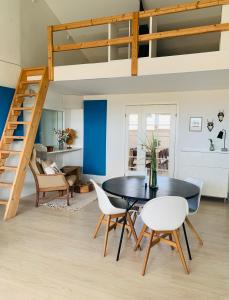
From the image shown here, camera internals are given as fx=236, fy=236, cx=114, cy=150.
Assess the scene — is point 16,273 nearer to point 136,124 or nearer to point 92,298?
point 92,298

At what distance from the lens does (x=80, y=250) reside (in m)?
2.83

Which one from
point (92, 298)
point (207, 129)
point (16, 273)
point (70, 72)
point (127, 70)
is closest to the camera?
point (92, 298)

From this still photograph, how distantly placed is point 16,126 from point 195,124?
3759 mm

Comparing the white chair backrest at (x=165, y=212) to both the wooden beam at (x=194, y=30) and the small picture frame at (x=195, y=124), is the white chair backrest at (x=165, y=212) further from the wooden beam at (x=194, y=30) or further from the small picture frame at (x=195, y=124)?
the small picture frame at (x=195, y=124)

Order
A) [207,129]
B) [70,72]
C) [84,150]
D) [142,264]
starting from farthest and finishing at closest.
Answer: [84,150] < [207,129] < [70,72] < [142,264]

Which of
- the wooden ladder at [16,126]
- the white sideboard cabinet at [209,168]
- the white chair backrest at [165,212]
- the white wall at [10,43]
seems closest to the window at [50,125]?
the wooden ladder at [16,126]

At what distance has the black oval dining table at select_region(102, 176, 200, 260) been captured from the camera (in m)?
2.65

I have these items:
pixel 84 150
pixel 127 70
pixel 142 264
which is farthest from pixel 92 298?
pixel 84 150

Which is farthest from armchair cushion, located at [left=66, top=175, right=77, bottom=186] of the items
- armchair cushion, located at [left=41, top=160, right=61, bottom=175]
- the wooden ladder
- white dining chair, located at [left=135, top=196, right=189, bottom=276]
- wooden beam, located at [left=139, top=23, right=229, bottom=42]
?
wooden beam, located at [left=139, top=23, right=229, bottom=42]

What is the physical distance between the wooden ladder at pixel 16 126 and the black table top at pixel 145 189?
1.63 meters

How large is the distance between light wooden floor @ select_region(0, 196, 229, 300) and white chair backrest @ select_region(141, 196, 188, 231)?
50 cm

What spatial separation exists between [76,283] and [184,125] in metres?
4.09

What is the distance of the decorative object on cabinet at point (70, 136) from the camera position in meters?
6.35

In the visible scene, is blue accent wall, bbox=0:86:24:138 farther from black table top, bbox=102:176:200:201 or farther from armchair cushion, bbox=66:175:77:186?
black table top, bbox=102:176:200:201
